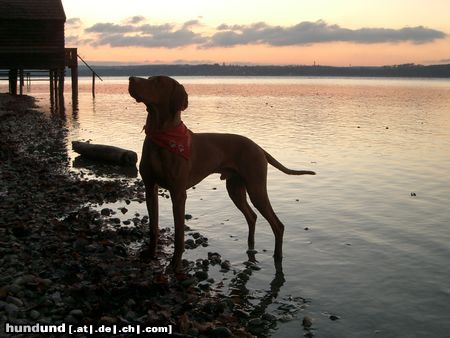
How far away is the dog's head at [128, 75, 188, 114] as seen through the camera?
20.0ft

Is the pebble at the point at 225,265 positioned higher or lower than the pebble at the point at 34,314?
lower

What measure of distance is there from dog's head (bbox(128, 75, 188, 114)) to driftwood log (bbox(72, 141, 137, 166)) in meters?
9.62

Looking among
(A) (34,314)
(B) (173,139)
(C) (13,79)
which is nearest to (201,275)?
(B) (173,139)

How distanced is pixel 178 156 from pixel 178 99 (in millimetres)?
760

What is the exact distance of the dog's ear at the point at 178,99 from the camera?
20.4ft

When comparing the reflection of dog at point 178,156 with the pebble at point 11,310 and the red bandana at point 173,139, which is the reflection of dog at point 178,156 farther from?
the pebble at point 11,310

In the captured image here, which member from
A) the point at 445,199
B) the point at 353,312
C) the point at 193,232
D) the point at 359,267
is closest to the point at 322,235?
the point at 359,267

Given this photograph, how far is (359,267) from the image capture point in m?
7.63

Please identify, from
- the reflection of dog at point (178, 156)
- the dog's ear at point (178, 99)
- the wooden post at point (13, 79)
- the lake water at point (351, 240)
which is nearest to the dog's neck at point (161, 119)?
the reflection of dog at point (178, 156)

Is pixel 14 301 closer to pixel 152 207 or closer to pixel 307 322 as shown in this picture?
pixel 152 207

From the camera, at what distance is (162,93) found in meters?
6.21

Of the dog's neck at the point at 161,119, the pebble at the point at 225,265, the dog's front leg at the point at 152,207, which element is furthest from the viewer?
the pebble at the point at 225,265

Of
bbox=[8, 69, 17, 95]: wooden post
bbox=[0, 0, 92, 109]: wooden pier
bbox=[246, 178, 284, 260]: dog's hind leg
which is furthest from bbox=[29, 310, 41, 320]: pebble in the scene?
bbox=[8, 69, 17, 95]: wooden post

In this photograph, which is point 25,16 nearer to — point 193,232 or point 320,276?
point 193,232
